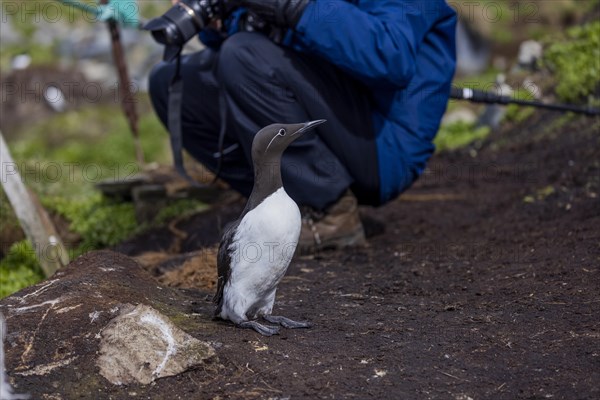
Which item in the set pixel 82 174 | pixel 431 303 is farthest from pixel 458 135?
pixel 431 303

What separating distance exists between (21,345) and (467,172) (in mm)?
4632

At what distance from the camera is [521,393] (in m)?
2.59

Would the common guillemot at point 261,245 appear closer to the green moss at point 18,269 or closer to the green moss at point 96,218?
the green moss at point 18,269

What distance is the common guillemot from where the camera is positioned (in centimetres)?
308

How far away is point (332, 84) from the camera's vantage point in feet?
14.9

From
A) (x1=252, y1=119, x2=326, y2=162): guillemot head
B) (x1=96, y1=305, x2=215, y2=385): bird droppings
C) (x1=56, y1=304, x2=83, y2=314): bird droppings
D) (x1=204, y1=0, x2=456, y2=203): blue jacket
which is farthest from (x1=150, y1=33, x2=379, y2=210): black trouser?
(x1=96, y1=305, x2=215, y2=385): bird droppings

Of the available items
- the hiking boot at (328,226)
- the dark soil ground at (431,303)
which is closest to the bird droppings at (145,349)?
the dark soil ground at (431,303)

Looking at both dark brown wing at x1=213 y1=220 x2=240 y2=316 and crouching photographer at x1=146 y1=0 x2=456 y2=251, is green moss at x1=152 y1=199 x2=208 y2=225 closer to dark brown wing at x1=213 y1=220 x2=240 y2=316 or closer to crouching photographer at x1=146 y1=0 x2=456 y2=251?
crouching photographer at x1=146 y1=0 x2=456 y2=251

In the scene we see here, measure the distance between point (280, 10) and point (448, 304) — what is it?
5.56 ft

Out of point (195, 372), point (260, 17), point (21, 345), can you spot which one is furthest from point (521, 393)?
point (260, 17)

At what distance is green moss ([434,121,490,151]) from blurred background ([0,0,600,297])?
2cm

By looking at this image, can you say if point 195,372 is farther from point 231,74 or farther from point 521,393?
point 231,74

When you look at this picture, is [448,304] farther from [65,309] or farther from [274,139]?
[65,309]

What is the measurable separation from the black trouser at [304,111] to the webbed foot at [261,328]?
1.53m
